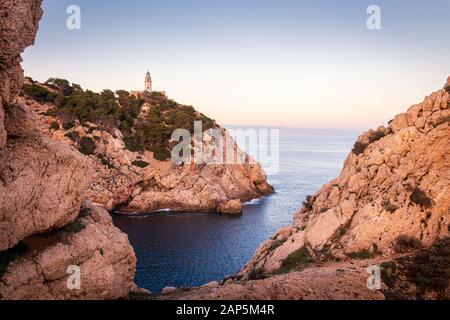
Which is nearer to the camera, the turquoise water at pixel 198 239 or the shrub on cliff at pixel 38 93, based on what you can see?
the turquoise water at pixel 198 239

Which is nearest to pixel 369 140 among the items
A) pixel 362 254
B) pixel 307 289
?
pixel 362 254

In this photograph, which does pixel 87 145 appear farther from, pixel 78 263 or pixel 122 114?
pixel 78 263

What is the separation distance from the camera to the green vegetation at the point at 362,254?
21.1 metres

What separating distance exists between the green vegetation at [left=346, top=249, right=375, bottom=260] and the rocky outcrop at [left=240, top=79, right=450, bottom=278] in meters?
0.08

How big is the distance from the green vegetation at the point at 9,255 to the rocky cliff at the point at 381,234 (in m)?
7.24

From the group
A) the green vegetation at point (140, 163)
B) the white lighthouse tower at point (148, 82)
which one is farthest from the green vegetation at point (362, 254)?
the white lighthouse tower at point (148, 82)

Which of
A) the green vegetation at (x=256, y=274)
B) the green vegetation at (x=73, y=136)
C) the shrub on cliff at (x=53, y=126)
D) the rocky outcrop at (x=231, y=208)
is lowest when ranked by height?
the rocky outcrop at (x=231, y=208)

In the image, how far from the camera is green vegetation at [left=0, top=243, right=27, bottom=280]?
43.7ft

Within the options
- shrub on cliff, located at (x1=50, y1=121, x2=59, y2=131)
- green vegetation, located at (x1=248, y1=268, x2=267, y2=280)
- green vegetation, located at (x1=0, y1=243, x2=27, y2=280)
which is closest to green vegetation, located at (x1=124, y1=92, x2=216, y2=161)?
shrub on cliff, located at (x1=50, y1=121, x2=59, y2=131)

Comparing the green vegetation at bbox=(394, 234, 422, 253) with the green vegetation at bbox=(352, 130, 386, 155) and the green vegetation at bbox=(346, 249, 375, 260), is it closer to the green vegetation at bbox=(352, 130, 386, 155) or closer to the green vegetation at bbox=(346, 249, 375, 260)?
the green vegetation at bbox=(346, 249, 375, 260)

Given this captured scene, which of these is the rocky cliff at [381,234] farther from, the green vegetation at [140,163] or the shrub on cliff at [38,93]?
the shrub on cliff at [38,93]

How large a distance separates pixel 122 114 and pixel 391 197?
212ft

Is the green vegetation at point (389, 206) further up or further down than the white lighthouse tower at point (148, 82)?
further down

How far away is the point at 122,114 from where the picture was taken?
257ft
